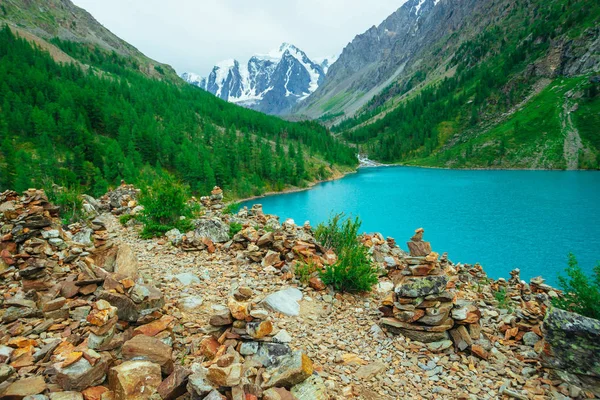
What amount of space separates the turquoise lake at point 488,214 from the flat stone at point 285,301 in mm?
14525

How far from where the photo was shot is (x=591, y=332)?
732cm

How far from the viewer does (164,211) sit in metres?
17.6

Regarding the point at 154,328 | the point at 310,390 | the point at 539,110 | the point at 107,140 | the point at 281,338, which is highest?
the point at 539,110

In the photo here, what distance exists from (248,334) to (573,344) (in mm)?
8275

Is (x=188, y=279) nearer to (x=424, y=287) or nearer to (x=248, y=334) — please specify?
(x=248, y=334)

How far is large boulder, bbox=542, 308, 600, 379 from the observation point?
7266 mm

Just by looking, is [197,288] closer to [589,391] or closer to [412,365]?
[412,365]

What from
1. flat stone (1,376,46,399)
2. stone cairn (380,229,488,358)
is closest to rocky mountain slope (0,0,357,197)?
flat stone (1,376,46,399)

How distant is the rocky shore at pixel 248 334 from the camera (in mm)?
5625

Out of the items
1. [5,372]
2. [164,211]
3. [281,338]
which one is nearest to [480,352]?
[281,338]

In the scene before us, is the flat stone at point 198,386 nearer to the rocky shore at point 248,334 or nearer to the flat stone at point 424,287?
the rocky shore at point 248,334

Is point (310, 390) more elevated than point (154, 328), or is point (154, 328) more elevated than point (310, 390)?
point (154, 328)

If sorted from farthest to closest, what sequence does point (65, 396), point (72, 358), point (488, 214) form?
point (488, 214) → point (72, 358) → point (65, 396)

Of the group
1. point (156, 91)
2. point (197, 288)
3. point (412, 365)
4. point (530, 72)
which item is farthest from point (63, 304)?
point (530, 72)
